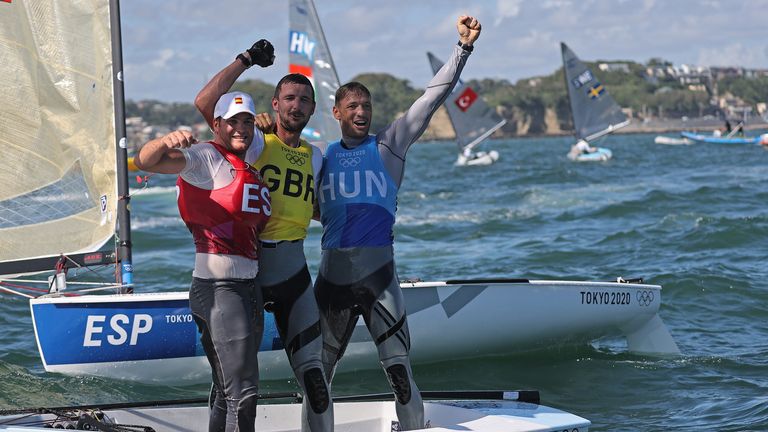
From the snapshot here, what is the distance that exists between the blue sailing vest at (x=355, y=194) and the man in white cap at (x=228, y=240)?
542 mm

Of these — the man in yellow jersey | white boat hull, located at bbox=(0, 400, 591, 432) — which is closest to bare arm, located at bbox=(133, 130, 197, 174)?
the man in yellow jersey

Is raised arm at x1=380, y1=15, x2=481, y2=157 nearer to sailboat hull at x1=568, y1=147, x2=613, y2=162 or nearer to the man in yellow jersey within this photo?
the man in yellow jersey

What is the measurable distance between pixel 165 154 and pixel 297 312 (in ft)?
3.30

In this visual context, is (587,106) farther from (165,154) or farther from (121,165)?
(165,154)

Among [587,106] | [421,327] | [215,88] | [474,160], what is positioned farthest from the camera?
[474,160]

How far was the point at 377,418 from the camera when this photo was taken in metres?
5.82

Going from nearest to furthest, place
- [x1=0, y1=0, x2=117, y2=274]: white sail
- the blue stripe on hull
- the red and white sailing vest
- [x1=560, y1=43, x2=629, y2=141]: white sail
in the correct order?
the red and white sailing vest < [x1=0, y1=0, x2=117, y2=274]: white sail < the blue stripe on hull < [x1=560, y1=43, x2=629, y2=141]: white sail

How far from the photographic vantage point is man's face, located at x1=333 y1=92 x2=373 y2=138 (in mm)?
4930

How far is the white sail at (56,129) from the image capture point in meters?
6.87

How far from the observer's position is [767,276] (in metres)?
12.6

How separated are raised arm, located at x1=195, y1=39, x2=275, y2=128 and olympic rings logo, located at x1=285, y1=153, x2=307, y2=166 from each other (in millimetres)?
371

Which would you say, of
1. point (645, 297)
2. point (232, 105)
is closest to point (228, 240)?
point (232, 105)

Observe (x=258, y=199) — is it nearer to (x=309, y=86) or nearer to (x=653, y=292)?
(x=309, y=86)

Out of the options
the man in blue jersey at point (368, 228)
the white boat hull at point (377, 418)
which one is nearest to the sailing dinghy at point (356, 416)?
the white boat hull at point (377, 418)
